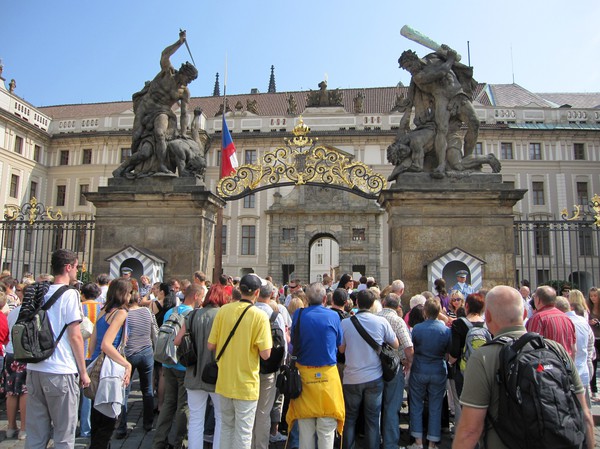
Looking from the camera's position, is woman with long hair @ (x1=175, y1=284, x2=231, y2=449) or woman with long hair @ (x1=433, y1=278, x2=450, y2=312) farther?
woman with long hair @ (x1=433, y1=278, x2=450, y2=312)

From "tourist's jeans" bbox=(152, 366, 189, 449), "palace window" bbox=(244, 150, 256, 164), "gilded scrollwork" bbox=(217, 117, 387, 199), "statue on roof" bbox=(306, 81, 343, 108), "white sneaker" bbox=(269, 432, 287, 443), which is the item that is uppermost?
"statue on roof" bbox=(306, 81, 343, 108)

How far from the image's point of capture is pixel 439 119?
10.5m

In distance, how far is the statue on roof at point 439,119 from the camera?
10445mm

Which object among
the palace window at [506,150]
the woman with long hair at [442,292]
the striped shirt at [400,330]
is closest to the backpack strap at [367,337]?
the striped shirt at [400,330]

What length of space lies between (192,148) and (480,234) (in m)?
6.43

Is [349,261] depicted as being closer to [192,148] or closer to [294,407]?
[192,148]

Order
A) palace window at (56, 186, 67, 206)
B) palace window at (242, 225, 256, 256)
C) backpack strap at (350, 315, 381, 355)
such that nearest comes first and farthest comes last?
backpack strap at (350, 315, 381, 355)
palace window at (242, 225, 256, 256)
palace window at (56, 186, 67, 206)

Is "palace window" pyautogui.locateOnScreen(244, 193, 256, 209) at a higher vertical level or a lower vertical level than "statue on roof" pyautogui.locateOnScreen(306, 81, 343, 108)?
lower

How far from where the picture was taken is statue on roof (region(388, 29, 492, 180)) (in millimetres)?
10445

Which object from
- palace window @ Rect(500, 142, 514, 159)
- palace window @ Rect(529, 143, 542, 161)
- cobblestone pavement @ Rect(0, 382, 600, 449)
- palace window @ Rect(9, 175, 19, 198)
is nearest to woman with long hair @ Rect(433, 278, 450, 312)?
cobblestone pavement @ Rect(0, 382, 600, 449)

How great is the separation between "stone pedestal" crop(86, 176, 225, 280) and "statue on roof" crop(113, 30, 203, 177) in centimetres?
38

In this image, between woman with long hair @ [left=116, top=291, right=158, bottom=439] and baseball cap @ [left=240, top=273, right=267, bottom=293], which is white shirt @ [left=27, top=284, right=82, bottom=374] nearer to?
baseball cap @ [left=240, top=273, right=267, bottom=293]

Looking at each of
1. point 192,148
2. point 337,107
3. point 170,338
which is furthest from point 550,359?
point 337,107

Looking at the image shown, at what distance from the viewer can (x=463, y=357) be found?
5.25 m
